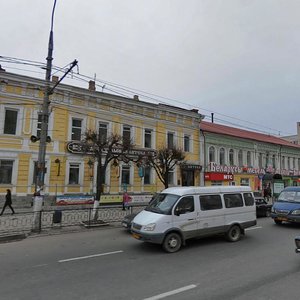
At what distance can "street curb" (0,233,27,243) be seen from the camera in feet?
35.5

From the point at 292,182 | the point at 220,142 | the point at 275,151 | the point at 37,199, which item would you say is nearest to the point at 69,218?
the point at 37,199

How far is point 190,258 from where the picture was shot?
26.4ft

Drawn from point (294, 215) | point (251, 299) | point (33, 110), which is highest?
point (33, 110)

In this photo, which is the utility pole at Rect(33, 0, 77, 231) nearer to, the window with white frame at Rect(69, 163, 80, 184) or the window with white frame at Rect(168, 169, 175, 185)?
the window with white frame at Rect(69, 163, 80, 184)

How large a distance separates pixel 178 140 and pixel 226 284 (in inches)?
905

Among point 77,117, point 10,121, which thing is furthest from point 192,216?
point 10,121

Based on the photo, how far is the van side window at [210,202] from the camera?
9.95m

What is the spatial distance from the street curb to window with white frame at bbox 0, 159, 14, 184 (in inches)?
386

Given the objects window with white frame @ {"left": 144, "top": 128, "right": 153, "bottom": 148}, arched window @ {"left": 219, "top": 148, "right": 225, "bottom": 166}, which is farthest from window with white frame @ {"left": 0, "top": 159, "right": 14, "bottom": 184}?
arched window @ {"left": 219, "top": 148, "right": 225, "bottom": 166}

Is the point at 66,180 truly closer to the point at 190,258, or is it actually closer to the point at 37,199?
the point at 37,199

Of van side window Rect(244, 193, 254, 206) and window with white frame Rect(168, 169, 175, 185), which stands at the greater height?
window with white frame Rect(168, 169, 175, 185)

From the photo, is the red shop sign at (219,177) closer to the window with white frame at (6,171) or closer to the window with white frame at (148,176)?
the window with white frame at (148,176)

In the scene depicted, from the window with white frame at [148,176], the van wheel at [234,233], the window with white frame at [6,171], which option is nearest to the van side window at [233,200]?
the van wheel at [234,233]

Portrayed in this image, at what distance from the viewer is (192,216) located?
951 centimetres
